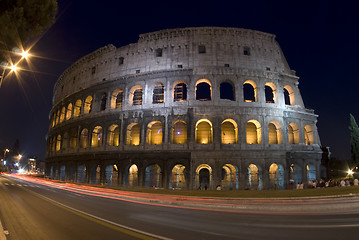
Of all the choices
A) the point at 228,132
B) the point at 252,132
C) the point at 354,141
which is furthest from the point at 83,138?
the point at 354,141

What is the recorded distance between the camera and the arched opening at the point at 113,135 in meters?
29.4

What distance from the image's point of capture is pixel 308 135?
2927 cm

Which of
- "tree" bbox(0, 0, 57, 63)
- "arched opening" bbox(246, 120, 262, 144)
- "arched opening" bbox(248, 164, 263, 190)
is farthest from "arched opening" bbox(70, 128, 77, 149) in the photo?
"arched opening" bbox(248, 164, 263, 190)

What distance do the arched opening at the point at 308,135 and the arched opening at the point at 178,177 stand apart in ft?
56.5

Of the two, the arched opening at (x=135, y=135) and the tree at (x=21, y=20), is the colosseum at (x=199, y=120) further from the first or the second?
the tree at (x=21, y=20)

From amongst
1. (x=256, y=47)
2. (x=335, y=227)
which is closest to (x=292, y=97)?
(x=256, y=47)

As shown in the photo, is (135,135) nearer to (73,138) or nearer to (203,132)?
(203,132)

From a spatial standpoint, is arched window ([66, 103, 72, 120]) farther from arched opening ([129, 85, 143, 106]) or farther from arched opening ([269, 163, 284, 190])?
arched opening ([269, 163, 284, 190])

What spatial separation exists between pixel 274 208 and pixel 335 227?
15.2ft

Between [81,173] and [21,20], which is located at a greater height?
[21,20]

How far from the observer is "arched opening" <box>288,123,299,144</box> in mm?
27812

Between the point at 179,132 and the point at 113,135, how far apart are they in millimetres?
10042

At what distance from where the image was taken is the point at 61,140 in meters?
36.6

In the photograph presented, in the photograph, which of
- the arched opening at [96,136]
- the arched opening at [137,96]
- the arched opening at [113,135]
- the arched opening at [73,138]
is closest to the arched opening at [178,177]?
the arched opening at [113,135]
